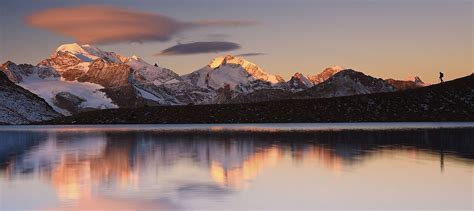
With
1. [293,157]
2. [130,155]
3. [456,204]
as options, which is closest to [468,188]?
[456,204]

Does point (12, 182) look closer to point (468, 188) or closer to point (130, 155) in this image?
point (130, 155)

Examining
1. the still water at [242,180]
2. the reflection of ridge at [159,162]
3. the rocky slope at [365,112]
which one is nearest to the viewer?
the still water at [242,180]

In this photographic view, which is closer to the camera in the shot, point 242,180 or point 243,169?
point 242,180

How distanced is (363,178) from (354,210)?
30.2ft

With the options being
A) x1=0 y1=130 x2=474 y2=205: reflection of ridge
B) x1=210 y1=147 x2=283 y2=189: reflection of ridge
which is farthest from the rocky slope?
x1=210 y1=147 x2=283 y2=189: reflection of ridge

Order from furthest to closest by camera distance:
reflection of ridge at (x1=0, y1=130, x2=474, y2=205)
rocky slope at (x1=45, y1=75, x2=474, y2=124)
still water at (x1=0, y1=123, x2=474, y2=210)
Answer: rocky slope at (x1=45, y1=75, x2=474, y2=124) < reflection of ridge at (x1=0, y1=130, x2=474, y2=205) < still water at (x1=0, y1=123, x2=474, y2=210)

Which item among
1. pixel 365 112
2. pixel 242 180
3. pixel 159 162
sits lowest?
pixel 242 180

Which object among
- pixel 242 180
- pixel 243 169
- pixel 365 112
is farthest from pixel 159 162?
pixel 365 112

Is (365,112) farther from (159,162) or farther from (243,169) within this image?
(243,169)

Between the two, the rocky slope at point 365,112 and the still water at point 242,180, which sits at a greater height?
the rocky slope at point 365,112

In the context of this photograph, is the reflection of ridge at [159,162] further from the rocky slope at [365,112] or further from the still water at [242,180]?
the rocky slope at [365,112]

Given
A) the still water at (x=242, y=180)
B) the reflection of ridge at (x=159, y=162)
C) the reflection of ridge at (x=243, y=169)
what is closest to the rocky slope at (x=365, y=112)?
the reflection of ridge at (x=159, y=162)

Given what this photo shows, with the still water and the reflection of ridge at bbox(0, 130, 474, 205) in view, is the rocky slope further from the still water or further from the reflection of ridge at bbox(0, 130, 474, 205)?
the still water

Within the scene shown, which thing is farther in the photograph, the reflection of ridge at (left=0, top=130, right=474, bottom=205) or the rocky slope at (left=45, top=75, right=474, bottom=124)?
the rocky slope at (left=45, top=75, right=474, bottom=124)
